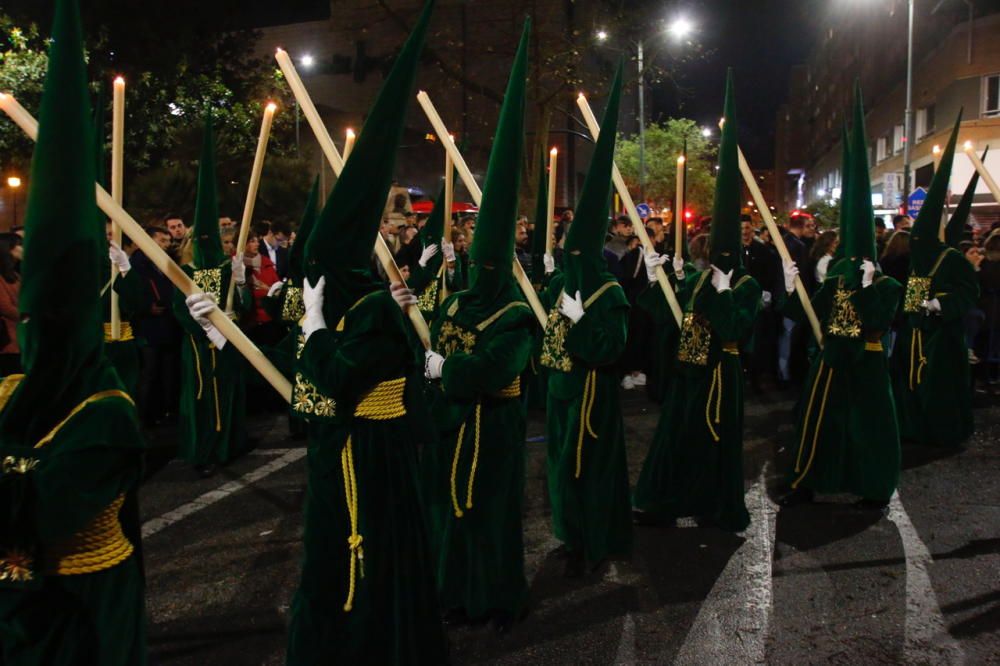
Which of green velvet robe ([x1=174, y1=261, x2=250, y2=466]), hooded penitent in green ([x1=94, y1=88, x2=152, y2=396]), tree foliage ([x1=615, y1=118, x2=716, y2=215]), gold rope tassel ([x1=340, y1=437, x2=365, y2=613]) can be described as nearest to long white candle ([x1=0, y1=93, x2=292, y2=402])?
gold rope tassel ([x1=340, y1=437, x2=365, y2=613])

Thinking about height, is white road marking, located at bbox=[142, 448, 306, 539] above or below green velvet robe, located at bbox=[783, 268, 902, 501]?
below

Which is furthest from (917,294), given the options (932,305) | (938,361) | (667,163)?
(667,163)

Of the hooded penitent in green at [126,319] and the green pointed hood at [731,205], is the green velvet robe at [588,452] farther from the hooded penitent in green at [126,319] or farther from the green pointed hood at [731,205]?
the hooded penitent in green at [126,319]

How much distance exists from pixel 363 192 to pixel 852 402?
14.8 ft

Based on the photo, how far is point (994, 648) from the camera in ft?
13.5

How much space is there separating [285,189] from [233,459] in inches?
665

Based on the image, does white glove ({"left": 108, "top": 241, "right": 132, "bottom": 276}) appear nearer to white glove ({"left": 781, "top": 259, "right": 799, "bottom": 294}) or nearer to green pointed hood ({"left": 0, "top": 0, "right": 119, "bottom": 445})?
green pointed hood ({"left": 0, "top": 0, "right": 119, "bottom": 445})

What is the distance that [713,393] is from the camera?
5781 millimetres

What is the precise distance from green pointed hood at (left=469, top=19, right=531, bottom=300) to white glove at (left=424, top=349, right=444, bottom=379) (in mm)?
386

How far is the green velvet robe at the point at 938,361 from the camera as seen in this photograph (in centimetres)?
806

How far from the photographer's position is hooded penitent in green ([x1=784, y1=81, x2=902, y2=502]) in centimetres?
612

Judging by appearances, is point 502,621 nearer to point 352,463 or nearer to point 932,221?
point 352,463

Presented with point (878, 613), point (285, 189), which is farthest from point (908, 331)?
point (285, 189)

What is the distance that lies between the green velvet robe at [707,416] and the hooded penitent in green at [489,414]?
5.87 feet
